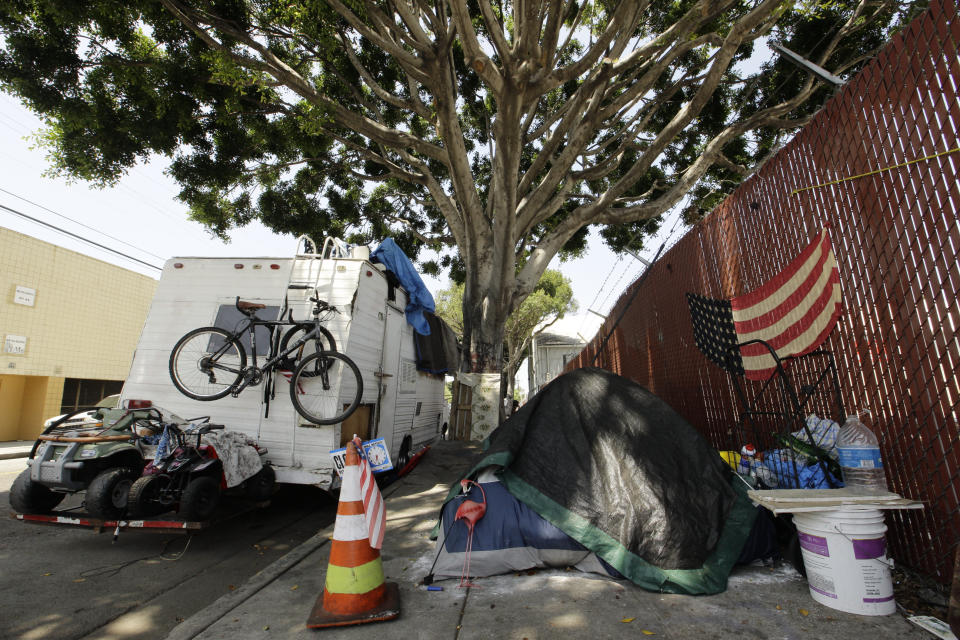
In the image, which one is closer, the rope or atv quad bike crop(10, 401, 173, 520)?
the rope

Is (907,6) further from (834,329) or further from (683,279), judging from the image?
(834,329)

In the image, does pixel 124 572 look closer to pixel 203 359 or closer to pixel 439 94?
pixel 203 359

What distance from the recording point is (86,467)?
418 centimetres

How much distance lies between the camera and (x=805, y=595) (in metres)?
2.92

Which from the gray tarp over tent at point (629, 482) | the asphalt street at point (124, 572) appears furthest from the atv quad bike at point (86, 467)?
the gray tarp over tent at point (629, 482)

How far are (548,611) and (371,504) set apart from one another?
1.30m

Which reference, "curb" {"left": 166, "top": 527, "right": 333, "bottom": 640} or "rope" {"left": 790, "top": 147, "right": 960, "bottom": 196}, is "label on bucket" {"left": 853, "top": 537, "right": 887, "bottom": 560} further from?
"curb" {"left": 166, "top": 527, "right": 333, "bottom": 640}

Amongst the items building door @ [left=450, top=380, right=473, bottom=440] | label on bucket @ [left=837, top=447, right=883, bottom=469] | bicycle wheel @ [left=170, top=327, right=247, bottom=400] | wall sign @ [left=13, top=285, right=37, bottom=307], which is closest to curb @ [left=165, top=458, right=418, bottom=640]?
bicycle wheel @ [left=170, top=327, right=247, bottom=400]

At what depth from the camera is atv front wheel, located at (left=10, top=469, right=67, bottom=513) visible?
163 inches

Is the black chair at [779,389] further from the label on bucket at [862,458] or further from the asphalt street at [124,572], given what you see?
the asphalt street at [124,572]

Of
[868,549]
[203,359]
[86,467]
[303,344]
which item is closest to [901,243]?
[868,549]

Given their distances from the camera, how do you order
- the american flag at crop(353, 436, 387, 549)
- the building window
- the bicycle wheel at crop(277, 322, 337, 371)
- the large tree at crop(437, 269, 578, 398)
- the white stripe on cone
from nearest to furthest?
1. the white stripe on cone
2. the american flag at crop(353, 436, 387, 549)
3. the bicycle wheel at crop(277, 322, 337, 371)
4. the building window
5. the large tree at crop(437, 269, 578, 398)

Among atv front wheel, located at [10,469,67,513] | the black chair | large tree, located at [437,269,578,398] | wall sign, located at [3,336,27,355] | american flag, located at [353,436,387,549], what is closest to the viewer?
american flag, located at [353,436,387,549]

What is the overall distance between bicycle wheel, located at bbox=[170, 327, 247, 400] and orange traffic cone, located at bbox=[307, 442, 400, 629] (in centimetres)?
310
